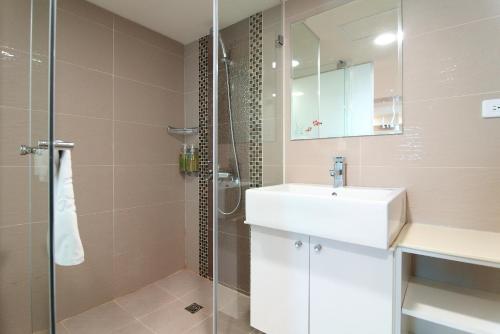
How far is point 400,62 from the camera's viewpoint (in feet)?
4.27

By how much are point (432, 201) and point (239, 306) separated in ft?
4.18

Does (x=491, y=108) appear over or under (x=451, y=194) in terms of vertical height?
over

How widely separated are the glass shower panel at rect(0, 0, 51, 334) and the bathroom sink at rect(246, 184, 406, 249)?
0.84m

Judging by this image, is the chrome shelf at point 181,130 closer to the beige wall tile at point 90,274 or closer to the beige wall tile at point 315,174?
the beige wall tile at point 90,274

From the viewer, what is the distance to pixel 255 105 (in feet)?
5.41

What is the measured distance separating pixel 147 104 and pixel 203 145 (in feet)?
1.91

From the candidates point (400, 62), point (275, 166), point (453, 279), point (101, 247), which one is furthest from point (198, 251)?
point (400, 62)

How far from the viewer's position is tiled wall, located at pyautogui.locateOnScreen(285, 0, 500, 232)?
110 cm

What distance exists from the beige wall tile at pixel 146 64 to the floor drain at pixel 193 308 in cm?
183

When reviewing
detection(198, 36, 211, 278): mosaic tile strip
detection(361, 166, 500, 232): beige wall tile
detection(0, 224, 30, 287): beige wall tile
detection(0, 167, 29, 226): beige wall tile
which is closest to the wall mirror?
detection(361, 166, 500, 232): beige wall tile

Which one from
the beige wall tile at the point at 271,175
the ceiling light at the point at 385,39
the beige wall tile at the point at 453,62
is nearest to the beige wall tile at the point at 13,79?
the beige wall tile at the point at 271,175

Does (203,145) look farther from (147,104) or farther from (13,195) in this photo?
(13,195)

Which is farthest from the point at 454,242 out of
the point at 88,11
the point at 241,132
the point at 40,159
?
the point at 88,11

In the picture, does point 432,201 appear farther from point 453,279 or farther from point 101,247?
point 101,247
